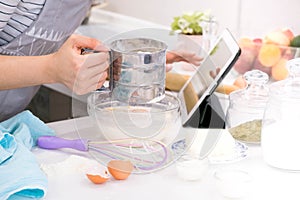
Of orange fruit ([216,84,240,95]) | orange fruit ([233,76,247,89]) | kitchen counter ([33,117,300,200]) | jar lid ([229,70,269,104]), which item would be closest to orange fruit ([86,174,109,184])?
kitchen counter ([33,117,300,200])

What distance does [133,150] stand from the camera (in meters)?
1.23

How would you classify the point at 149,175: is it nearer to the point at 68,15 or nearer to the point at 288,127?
the point at 288,127

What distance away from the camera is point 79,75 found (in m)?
1.18

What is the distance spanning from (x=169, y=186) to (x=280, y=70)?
714mm

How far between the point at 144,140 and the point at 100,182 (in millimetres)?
137

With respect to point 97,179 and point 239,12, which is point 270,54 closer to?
point 239,12

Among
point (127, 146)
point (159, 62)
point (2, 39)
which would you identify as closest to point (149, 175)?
point (127, 146)

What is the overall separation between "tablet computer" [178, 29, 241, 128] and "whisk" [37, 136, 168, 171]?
10cm

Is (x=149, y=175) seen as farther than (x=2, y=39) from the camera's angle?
No

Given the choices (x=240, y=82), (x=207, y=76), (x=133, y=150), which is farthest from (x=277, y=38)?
(x=133, y=150)

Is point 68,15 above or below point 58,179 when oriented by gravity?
above

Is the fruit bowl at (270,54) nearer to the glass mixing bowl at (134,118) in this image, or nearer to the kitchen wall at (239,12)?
the kitchen wall at (239,12)

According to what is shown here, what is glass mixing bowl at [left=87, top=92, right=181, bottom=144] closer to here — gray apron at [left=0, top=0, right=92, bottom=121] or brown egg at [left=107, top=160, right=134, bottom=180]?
brown egg at [left=107, top=160, right=134, bottom=180]

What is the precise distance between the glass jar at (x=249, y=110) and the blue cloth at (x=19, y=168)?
0.41 meters
